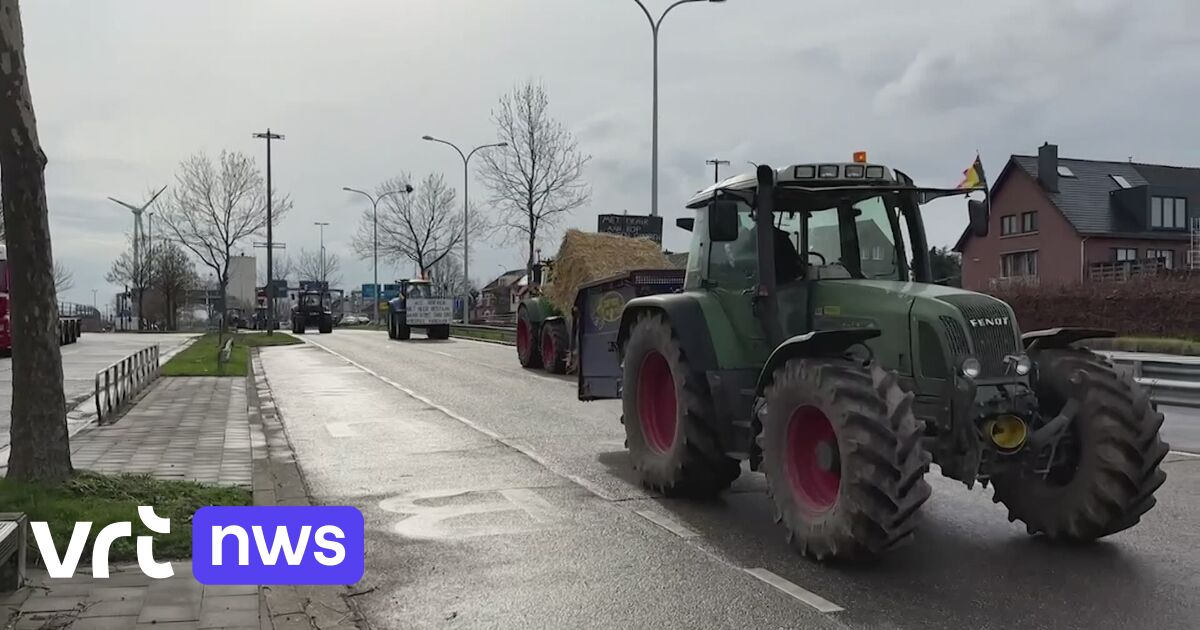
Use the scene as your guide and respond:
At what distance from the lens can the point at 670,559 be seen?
6.12 metres

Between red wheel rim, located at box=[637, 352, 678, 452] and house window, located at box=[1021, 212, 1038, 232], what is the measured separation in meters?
49.1

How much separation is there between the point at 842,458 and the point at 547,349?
16.0m

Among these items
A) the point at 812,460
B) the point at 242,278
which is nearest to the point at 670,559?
the point at 812,460

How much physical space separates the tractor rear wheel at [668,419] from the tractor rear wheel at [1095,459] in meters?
2.11

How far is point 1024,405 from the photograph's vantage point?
5.98 meters

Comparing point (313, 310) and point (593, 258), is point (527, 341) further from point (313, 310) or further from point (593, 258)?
point (313, 310)

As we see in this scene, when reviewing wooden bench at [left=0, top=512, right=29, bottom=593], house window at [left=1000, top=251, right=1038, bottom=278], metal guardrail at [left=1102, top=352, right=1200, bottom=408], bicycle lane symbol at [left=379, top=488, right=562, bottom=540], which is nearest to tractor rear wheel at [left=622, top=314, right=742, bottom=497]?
bicycle lane symbol at [left=379, top=488, right=562, bottom=540]

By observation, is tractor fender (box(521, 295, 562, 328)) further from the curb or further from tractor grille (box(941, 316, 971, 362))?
tractor grille (box(941, 316, 971, 362))

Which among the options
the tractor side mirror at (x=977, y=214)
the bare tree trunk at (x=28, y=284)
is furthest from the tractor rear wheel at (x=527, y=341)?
the tractor side mirror at (x=977, y=214)

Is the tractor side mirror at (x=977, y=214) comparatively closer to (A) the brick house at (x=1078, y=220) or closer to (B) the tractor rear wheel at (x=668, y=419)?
(B) the tractor rear wheel at (x=668, y=419)

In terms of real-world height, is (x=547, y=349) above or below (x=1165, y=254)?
below

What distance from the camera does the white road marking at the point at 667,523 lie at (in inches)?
267

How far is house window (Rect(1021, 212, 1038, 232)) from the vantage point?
172ft

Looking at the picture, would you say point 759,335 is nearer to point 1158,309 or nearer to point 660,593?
point 660,593
